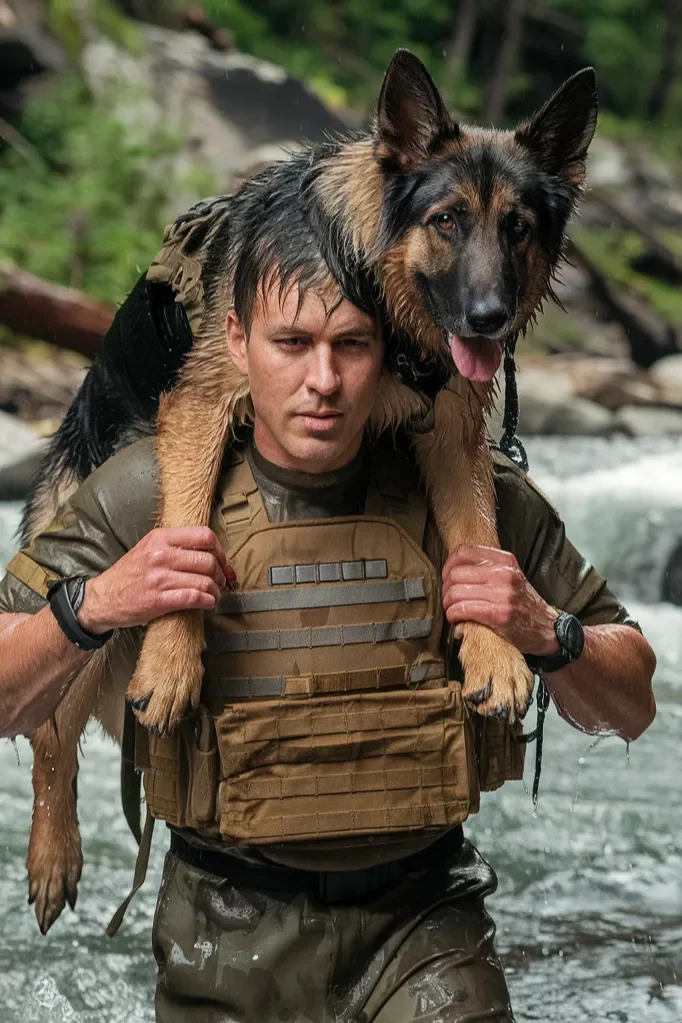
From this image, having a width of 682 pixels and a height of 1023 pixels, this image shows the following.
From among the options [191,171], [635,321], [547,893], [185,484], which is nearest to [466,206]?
[185,484]

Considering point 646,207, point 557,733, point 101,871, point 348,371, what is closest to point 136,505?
point 348,371

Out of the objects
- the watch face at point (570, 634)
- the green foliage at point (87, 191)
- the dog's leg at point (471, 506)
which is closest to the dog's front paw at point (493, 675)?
the dog's leg at point (471, 506)

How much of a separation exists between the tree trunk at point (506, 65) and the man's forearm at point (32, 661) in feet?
64.0

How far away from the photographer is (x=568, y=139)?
9.39 feet

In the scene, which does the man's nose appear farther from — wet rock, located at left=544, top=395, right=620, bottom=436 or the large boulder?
the large boulder

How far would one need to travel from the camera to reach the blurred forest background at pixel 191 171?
12.1 metres

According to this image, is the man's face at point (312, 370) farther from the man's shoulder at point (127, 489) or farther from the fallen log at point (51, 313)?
the fallen log at point (51, 313)

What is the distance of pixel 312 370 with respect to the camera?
2.66m

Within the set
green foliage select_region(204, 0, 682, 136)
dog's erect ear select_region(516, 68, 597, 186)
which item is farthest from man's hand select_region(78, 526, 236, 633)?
green foliage select_region(204, 0, 682, 136)

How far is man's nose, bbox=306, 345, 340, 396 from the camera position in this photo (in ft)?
8.64

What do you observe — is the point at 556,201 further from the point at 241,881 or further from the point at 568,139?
the point at 241,881

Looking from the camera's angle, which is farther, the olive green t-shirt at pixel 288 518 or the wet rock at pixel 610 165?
the wet rock at pixel 610 165

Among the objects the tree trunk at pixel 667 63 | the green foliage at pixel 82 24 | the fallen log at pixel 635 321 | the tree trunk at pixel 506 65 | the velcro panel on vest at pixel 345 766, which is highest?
the tree trunk at pixel 667 63

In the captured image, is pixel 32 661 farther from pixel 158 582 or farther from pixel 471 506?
pixel 471 506
